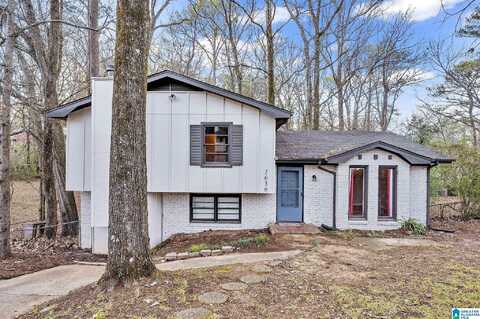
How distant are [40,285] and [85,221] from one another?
12.5 feet

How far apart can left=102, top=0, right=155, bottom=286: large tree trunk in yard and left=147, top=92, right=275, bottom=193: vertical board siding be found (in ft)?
14.5

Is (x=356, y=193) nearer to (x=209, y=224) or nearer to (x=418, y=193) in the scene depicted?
(x=418, y=193)

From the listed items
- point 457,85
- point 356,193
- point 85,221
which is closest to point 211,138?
point 85,221

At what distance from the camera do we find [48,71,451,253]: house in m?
8.67

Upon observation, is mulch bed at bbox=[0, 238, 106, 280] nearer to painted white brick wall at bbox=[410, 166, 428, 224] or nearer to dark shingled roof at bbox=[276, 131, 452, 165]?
dark shingled roof at bbox=[276, 131, 452, 165]

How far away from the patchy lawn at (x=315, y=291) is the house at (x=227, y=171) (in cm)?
303

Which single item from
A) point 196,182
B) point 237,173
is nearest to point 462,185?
point 237,173

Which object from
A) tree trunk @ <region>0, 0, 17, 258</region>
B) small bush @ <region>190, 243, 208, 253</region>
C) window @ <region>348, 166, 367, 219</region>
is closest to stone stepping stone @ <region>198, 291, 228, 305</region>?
small bush @ <region>190, 243, 208, 253</region>

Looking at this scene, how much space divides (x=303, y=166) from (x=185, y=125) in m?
4.00

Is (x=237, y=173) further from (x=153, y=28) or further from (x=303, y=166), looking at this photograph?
(x=153, y=28)

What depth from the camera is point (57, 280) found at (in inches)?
233

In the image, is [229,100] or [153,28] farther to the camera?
[153,28]

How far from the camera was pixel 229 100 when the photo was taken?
9.01 m

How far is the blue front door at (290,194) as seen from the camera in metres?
9.65
